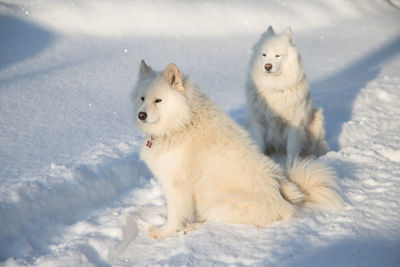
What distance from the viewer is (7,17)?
7934 millimetres

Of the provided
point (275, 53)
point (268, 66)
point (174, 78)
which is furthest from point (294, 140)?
point (174, 78)

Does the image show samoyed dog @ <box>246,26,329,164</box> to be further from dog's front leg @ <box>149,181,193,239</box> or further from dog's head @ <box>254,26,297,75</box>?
dog's front leg @ <box>149,181,193,239</box>

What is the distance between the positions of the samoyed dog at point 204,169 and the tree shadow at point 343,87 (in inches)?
99.4

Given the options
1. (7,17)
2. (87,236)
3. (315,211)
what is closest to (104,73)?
(7,17)

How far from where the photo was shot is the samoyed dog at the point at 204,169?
110 inches

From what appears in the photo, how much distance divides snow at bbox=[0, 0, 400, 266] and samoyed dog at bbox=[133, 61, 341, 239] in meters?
0.14

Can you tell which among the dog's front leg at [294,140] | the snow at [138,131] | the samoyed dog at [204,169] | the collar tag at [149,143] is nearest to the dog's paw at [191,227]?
the samoyed dog at [204,169]

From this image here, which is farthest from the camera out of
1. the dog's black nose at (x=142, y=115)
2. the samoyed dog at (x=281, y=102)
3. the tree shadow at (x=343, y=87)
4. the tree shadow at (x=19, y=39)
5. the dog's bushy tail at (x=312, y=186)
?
the tree shadow at (x=19, y=39)

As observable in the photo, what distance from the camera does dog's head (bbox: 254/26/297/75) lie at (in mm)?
4367

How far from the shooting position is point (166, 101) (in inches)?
114

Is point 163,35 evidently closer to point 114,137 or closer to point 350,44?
point 114,137

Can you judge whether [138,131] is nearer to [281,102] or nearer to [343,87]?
[281,102]

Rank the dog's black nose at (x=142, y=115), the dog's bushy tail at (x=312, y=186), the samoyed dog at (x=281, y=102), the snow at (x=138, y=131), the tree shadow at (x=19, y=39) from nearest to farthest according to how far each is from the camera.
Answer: the snow at (x=138, y=131), the dog's black nose at (x=142, y=115), the dog's bushy tail at (x=312, y=186), the samoyed dog at (x=281, y=102), the tree shadow at (x=19, y=39)

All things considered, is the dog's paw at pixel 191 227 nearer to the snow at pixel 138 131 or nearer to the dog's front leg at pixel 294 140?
the snow at pixel 138 131
